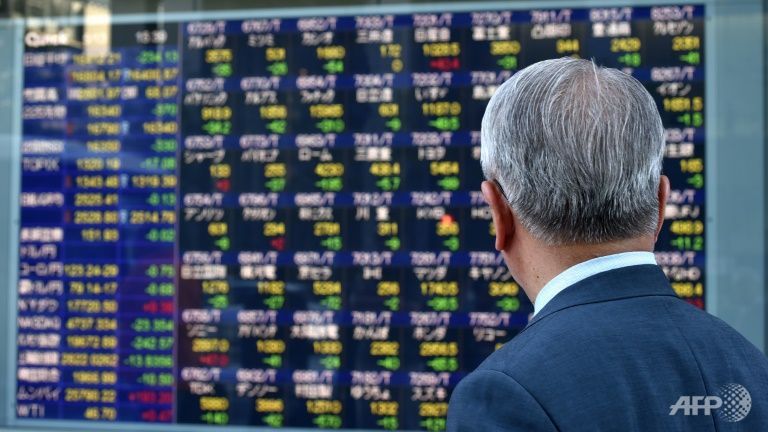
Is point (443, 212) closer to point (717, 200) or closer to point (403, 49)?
point (403, 49)

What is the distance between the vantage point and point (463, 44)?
390cm

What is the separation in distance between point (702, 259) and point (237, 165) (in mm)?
1935

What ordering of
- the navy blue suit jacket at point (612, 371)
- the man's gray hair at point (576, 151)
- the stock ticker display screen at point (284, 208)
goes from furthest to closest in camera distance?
the stock ticker display screen at point (284, 208) < the man's gray hair at point (576, 151) < the navy blue suit jacket at point (612, 371)

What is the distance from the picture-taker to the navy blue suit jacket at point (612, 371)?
1183 mm

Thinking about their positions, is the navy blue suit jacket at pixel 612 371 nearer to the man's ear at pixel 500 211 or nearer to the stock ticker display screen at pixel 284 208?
the man's ear at pixel 500 211

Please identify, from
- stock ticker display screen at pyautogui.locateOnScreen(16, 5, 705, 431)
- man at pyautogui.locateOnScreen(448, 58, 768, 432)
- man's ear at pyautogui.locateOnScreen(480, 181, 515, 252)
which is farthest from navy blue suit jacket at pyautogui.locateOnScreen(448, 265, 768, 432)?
stock ticker display screen at pyautogui.locateOnScreen(16, 5, 705, 431)

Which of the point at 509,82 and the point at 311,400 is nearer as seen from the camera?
the point at 509,82

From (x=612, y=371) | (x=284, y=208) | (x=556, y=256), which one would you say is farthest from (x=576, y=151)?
(x=284, y=208)

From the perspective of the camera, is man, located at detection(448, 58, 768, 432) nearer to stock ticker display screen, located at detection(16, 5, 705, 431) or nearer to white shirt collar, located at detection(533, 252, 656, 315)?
white shirt collar, located at detection(533, 252, 656, 315)

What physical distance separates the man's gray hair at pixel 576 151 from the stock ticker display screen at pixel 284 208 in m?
2.49

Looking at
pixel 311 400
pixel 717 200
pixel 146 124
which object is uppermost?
pixel 146 124

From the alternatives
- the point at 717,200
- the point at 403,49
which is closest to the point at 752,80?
the point at 717,200

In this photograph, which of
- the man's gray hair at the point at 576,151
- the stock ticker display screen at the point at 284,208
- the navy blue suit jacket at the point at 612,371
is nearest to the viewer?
the navy blue suit jacket at the point at 612,371

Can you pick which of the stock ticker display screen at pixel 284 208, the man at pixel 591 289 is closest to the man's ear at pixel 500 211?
the man at pixel 591 289
